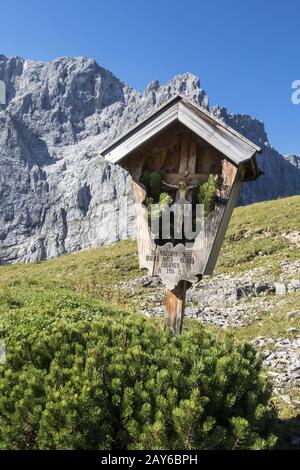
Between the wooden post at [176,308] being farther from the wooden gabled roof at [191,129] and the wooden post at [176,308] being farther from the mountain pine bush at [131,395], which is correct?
the wooden gabled roof at [191,129]

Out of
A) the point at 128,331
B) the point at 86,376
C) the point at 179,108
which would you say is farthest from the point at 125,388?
the point at 179,108

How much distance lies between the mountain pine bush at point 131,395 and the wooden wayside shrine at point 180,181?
1.12 m

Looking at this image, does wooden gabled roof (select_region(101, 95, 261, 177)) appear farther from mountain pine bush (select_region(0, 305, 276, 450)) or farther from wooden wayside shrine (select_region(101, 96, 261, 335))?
mountain pine bush (select_region(0, 305, 276, 450))

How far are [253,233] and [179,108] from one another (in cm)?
2516

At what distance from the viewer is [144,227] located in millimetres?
7152

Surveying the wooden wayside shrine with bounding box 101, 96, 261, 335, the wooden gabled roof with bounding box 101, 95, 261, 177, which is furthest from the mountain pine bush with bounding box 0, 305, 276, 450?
the wooden gabled roof with bounding box 101, 95, 261, 177

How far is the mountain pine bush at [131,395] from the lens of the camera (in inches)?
194

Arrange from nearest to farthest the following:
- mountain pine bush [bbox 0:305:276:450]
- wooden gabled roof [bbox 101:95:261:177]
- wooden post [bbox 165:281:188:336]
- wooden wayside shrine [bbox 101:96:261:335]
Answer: mountain pine bush [bbox 0:305:276:450], wooden gabled roof [bbox 101:95:261:177], wooden wayside shrine [bbox 101:96:261:335], wooden post [bbox 165:281:188:336]

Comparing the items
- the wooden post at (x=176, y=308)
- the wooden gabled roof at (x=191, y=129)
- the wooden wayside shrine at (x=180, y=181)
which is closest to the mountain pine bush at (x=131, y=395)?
the wooden post at (x=176, y=308)

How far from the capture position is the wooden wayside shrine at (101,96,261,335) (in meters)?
6.71

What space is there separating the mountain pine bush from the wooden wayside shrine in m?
1.12
